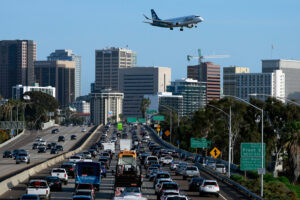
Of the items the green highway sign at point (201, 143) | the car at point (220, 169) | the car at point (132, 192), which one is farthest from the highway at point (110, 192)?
the green highway sign at point (201, 143)

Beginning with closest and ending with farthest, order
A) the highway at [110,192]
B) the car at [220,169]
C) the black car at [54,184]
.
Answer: the highway at [110,192] < the black car at [54,184] < the car at [220,169]

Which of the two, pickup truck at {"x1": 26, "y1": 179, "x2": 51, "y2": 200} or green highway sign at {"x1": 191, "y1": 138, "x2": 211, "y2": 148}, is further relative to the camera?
green highway sign at {"x1": 191, "y1": 138, "x2": 211, "y2": 148}

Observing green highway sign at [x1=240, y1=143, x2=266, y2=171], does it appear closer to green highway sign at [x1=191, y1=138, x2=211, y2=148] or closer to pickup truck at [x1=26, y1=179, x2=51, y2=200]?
pickup truck at [x1=26, y1=179, x2=51, y2=200]

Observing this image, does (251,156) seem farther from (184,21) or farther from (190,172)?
(184,21)

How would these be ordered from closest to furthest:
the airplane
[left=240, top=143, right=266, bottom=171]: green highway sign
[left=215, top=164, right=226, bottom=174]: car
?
1. [left=240, top=143, right=266, bottom=171]: green highway sign
2. [left=215, top=164, right=226, bottom=174]: car
3. the airplane

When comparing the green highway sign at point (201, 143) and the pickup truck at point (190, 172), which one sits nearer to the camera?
the pickup truck at point (190, 172)

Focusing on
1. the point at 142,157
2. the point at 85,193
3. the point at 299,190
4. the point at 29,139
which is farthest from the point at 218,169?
the point at 29,139

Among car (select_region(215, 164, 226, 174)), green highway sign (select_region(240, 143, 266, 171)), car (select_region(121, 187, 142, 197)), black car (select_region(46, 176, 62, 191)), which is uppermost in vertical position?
green highway sign (select_region(240, 143, 266, 171))

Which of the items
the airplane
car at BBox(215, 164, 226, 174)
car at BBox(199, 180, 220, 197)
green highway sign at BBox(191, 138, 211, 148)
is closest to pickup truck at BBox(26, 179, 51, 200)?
car at BBox(199, 180, 220, 197)

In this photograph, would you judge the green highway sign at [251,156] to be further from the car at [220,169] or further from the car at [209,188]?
the car at [220,169]

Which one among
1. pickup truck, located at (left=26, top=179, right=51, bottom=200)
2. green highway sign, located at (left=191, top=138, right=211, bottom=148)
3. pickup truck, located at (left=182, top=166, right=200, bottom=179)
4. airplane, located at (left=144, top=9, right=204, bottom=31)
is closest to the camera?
pickup truck, located at (left=26, top=179, right=51, bottom=200)

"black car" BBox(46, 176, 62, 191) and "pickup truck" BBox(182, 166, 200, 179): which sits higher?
"black car" BBox(46, 176, 62, 191)

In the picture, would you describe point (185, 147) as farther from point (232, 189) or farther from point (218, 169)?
point (232, 189)
